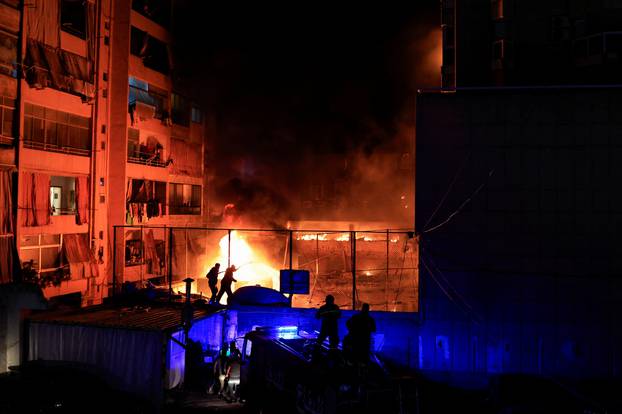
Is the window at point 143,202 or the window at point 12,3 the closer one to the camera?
the window at point 12,3

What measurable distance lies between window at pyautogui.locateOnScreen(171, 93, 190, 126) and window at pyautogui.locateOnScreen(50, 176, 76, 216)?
10.6 metres

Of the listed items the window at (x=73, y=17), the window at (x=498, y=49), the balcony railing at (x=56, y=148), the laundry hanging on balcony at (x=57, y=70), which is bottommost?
the balcony railing at (x=56, y=148)

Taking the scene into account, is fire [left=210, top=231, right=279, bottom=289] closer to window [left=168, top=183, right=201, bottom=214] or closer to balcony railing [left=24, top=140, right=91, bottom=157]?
window [left=168, top=183, right=201, bottom=214]

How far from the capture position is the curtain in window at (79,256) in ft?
87.6

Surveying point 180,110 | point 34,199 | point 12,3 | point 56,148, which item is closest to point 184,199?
point 180,110

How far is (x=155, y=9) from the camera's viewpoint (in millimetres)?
34625

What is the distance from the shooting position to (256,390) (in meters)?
13.2

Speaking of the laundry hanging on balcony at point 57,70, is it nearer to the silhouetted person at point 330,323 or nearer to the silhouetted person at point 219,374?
the silhouetted person at point 219,374

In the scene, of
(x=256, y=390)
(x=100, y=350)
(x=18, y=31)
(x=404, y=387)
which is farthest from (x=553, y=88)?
(x=18, y=31)

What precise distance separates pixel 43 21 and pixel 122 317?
1761 centimetres

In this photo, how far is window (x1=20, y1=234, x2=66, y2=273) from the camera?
24.4m

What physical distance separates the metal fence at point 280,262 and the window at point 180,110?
8.20m

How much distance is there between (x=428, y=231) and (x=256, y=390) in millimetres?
7175

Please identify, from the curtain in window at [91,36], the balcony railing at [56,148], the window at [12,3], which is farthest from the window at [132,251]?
the window at [12,3]
